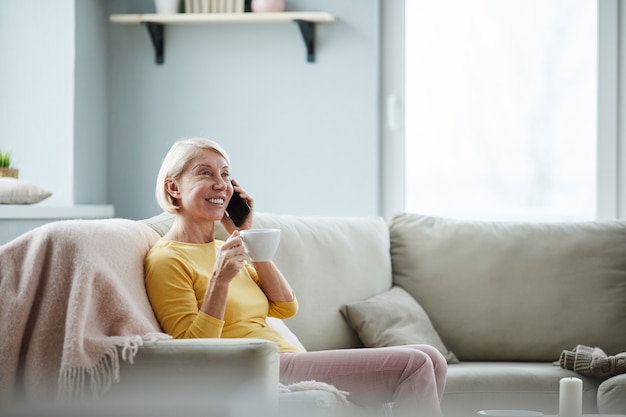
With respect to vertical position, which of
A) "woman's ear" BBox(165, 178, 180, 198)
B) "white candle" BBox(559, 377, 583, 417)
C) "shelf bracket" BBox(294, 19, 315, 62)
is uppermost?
"shelf bracket" BBox(294, 19, 315, 62)

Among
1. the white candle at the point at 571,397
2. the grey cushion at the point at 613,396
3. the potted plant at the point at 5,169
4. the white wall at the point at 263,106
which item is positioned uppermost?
the white wall at the point at 263,106

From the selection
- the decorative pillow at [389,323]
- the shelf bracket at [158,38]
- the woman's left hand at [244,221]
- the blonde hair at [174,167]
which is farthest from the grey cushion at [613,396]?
the shelf bracket at [158,38]

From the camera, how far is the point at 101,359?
1816 mm

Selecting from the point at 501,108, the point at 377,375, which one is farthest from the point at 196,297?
the point at 501,108

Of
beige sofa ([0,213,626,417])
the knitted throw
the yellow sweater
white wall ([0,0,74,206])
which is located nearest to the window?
beige sofa ([0,213,626,417])

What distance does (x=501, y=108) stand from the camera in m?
4.11

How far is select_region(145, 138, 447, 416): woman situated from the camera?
6.70 feet

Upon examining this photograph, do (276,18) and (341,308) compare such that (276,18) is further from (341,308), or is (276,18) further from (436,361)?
(436,361)

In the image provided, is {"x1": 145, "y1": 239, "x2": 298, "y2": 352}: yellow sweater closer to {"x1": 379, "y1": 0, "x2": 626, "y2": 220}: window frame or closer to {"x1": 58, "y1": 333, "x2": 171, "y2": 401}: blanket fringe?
{"x1": 58, "y1": 333, "x2": 171, "y2": 401}: blanket fringe

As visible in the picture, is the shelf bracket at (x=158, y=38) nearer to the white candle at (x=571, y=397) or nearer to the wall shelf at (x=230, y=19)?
the wall shelf at (x=230, y=19)

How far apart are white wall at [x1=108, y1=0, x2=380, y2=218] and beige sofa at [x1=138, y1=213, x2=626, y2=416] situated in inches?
32.3

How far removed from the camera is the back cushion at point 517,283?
3068mm

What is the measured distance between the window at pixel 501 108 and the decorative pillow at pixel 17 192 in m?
1.68

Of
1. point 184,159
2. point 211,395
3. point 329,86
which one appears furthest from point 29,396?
point 329,86
